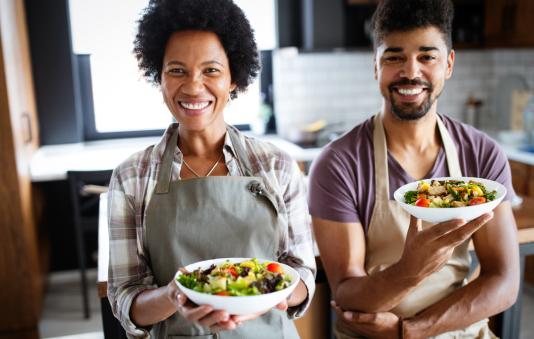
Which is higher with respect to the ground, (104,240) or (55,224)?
(104,240)

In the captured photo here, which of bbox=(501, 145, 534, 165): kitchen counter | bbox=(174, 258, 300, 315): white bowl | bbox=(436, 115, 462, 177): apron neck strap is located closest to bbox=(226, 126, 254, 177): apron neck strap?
bbox=(174, 258, 300, 315): white bowl

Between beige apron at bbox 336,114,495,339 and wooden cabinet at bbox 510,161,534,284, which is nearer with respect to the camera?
beige apron at bbox 336,114,495,339

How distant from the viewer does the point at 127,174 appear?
129 cm

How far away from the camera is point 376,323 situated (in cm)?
156

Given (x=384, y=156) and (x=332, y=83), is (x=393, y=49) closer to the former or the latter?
(x=384, y=156)

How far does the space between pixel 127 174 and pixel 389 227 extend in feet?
2.60

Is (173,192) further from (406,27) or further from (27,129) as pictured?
(27,129)

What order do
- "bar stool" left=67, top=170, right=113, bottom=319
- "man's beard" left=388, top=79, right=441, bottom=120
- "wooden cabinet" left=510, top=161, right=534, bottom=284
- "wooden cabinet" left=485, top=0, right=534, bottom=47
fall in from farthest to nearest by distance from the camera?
"wooden cabinet" left=485, top=0, right=534, bottom=47 < "wooden cabinet" left=510, top=161, right=534, bottom=284 < "bar stool" left=67, top=170, right=113, bottom=319 < "man's beard" left=388, top=79, right=441, bottom=120

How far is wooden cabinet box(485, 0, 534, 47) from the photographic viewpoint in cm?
389

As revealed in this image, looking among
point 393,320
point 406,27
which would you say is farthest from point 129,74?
point 393,320

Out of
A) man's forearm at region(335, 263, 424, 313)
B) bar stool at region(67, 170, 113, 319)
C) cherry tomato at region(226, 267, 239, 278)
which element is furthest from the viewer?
bar stool at region(67, 170, 113, 319)

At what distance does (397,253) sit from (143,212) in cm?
77

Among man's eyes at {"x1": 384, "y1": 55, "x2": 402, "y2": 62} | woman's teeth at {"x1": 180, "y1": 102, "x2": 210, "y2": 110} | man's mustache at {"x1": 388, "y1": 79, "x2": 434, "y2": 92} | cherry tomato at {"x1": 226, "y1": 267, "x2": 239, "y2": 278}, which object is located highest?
man's eyes at {"x1": 384, "y1": 55, "x2": 402, "y2": 62}

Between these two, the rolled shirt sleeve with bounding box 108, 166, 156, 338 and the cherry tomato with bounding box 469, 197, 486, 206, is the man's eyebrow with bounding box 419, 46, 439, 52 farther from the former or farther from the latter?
the rolled shirt sleeve with bounding box 108, 166, 156, 338
